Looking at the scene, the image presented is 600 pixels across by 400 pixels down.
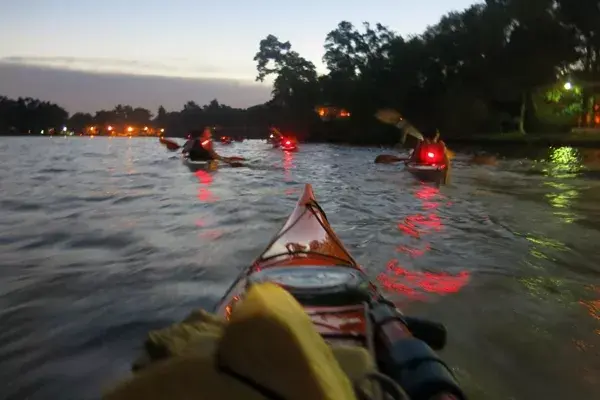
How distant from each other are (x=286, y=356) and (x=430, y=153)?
18.6 meters

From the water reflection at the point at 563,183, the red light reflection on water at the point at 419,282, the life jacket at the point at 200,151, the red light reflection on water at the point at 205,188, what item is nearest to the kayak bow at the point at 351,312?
the red light reflection on water at the point at 419,282

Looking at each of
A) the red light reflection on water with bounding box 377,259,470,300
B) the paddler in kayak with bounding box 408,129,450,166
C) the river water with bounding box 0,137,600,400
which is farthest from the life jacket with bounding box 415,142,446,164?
the red light reflection on water with bounding box 377,259,470,300

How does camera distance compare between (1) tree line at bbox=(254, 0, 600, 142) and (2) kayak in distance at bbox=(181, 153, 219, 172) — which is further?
(1) tree line at bbox=(254, 0, 600, 142)

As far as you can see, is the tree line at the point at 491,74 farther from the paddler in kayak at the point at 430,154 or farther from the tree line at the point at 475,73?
the paddler in kayak at the point at 430,154

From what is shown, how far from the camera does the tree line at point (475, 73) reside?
153 ft

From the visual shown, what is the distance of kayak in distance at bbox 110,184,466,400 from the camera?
5.55 ft

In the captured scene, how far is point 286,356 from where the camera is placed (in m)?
1.70

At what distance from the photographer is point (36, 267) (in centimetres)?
A: 819

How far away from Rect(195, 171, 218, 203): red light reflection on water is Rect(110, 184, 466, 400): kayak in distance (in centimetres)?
1255

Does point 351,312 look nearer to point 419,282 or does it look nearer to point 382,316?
point 382,316

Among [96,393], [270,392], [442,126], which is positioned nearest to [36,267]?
[96,393]

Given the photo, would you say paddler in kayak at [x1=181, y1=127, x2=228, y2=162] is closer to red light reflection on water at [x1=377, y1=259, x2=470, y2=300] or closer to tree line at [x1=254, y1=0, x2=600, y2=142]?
red light reflection on water at [x1=377, y1=259, x2=470, y2=300]

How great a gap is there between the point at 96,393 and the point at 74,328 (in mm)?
1564

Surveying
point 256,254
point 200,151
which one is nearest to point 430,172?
point 256,254
